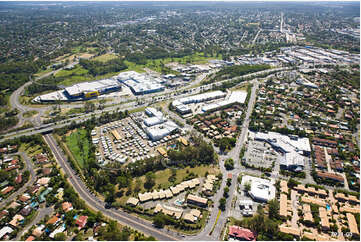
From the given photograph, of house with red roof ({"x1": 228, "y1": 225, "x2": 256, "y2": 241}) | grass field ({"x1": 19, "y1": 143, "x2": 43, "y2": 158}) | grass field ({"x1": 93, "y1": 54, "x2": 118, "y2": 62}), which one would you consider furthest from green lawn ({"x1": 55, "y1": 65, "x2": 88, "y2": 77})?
house with red roof ({"x1": 228, "y1": 225, "x2": 256, "y2": 241})

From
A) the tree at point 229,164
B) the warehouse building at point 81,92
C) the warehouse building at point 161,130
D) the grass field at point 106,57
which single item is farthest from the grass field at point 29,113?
the grass field at point 106,57

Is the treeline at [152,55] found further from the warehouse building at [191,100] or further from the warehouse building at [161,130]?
the warehouse building at [161,130]

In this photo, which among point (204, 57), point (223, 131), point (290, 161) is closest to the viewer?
point (290, 161)

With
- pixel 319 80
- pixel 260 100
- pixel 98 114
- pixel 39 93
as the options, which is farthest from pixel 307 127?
pixel 39 93

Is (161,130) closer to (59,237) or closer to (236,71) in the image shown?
(59,237)

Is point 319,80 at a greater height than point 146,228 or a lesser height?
greater

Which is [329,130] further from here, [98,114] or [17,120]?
[17,120]
